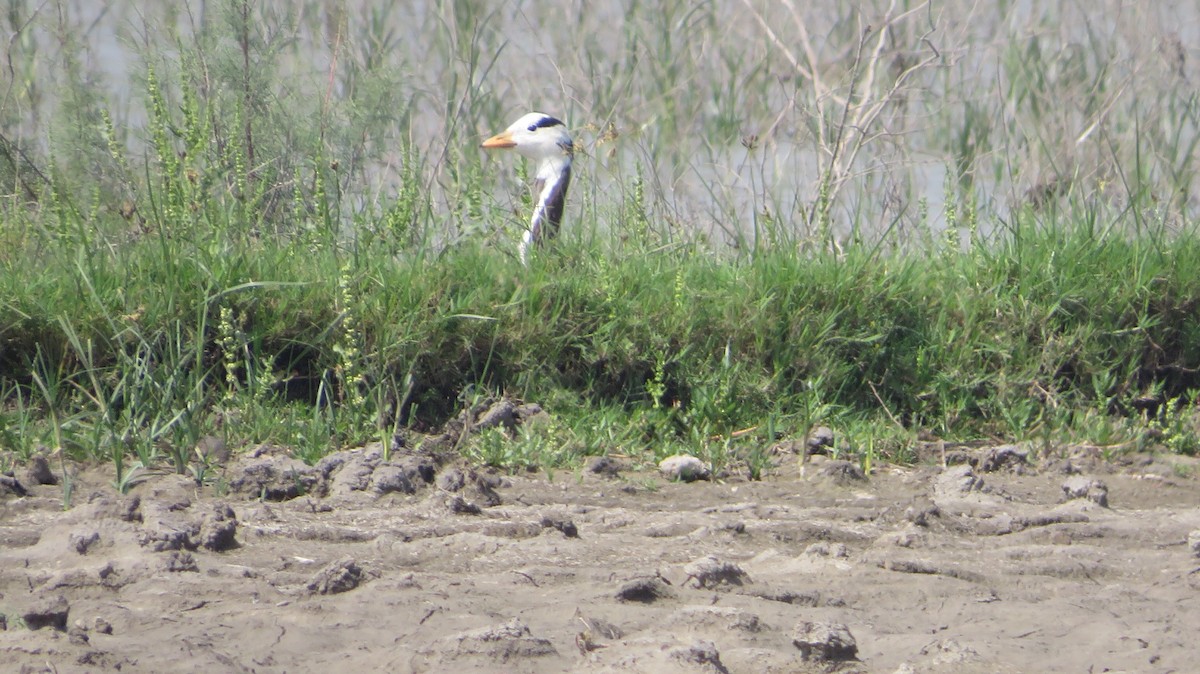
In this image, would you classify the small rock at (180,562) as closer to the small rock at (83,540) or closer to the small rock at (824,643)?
the small rock at (83,540)

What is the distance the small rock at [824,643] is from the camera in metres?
2.21

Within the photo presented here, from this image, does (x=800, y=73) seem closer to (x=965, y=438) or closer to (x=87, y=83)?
(x=965, y=438)

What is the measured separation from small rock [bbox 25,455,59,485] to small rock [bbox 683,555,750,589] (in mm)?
1684

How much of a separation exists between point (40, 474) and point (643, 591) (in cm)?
167

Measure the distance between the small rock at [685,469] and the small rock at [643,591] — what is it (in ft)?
3.44

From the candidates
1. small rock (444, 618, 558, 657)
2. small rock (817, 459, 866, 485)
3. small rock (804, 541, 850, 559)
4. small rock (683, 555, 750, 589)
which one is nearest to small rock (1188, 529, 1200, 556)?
small rock (804, 541, 850, 559)

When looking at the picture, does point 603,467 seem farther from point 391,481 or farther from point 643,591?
point 643,591

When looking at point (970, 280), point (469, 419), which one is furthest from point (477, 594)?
point (970, 280)

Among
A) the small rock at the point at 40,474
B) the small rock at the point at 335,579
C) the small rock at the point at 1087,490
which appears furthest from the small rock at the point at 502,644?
the small rock at the point at 1087,490

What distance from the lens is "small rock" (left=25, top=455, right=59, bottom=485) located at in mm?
3273

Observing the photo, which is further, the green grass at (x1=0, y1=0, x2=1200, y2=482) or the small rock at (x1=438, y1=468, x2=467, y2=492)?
the green grass at (x1=0, y1=0, x2=1200, y2=482)

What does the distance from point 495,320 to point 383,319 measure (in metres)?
0.34

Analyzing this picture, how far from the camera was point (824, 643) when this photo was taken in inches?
86.7

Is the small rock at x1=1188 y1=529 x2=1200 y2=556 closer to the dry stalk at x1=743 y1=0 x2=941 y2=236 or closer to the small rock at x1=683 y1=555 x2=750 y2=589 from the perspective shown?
the small rock at x1=683 y1=555 x2=750 y2=589
